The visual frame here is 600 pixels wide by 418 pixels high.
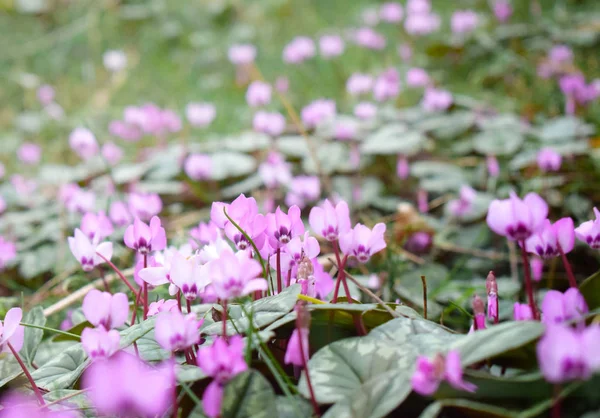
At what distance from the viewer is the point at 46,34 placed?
448 centimetres

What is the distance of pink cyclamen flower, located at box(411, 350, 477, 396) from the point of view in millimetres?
402

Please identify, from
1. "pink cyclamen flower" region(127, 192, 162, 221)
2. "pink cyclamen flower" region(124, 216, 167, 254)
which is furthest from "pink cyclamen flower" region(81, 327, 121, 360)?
"pink cyclamen flower" region(127, 192, 162, 221)

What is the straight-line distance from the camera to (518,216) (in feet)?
1.64

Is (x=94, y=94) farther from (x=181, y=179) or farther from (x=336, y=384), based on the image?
(x=336, y=384)

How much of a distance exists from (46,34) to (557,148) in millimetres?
4096

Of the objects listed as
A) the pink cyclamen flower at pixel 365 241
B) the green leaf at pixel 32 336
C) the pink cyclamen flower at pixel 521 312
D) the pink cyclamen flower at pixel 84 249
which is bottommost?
the pink cyclamen flower at pixel 521 312

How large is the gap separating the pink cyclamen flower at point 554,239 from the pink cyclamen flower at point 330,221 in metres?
0.19

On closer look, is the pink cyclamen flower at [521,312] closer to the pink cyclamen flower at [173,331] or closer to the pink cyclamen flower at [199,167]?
the pink cyclamen flower at [173,331]

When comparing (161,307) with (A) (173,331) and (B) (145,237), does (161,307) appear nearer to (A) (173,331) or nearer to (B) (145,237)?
(B) (145,237)

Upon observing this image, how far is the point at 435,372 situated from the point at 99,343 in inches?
11.4

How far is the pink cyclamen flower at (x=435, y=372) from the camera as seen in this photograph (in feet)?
1.32

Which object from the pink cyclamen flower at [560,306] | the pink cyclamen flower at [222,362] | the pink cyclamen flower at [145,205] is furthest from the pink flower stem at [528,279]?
the pink cyclamen flower at [145,205]

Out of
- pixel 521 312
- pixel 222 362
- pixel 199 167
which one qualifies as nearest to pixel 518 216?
pixel 521 312

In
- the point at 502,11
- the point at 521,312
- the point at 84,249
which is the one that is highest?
the point at 502,11
